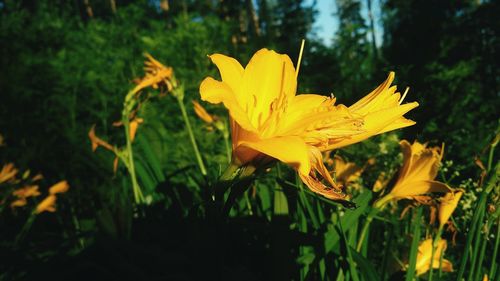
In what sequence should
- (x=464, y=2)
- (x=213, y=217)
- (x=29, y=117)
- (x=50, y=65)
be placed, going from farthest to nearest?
(x=464, y=2) → (x=50, y=65) → (x=29, y=117) → (x=213, y=217)

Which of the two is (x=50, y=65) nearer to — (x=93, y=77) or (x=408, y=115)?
(x=93, y=77)

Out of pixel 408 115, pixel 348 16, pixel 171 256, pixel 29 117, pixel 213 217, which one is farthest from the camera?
pixel 348 16

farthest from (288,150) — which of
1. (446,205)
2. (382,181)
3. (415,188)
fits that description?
(382,181)

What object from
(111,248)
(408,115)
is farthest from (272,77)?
(111,248)

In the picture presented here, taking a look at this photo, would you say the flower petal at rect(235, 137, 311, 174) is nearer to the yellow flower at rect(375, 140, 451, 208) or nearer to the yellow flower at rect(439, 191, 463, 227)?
the yellow flower at rect(375, 140, 451, 208)

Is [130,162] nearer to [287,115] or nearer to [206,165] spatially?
[206,165]

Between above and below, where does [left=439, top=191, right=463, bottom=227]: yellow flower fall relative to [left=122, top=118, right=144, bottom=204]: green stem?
below

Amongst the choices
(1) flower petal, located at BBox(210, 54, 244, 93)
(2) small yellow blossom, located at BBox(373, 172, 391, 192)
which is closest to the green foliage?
(2) small yellow blossom, located at BBox(373, 172, 391, 192)
